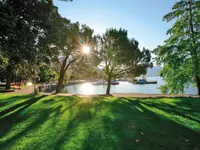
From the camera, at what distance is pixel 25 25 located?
249 inches

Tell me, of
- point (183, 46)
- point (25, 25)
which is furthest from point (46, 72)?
point (183, 46)

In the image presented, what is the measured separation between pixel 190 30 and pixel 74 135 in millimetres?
13217

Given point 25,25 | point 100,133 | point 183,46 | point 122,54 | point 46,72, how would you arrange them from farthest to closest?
point 46,72 → point 122,54 → point 183,46 → point 25,25 → point 100,133

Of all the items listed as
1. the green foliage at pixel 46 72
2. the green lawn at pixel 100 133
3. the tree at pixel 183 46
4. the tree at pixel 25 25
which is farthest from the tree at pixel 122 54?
the green lawn at pixel 100 133

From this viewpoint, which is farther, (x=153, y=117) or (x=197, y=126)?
(x=153, y=117)

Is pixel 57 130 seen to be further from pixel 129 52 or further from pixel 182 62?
pixel 129 52

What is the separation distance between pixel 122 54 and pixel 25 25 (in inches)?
479

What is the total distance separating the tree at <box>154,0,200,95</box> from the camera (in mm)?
11523

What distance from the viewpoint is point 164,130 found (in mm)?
4312

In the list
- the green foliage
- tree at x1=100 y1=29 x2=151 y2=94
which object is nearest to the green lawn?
the green foliage

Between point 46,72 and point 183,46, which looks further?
point 46,72

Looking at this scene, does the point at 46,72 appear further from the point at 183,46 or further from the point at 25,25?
the point at 183,46

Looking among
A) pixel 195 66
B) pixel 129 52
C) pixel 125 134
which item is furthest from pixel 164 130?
pixel 129 52

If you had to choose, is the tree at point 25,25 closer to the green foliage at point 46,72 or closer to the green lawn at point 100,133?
the green lawn at point 100,133
